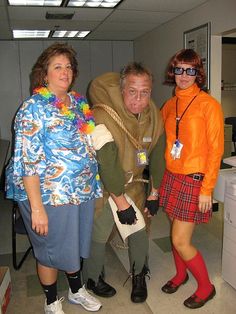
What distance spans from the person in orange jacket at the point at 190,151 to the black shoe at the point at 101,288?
0.51 m

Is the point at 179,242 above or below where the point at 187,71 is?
below

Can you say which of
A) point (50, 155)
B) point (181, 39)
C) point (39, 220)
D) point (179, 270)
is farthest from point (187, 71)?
point (181, 39)

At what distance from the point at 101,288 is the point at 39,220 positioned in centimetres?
83

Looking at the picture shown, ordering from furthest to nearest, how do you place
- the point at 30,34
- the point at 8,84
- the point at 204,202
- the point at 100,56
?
the point at 100,56, the point at 8,84, the point at 30,34, the point at 204,202

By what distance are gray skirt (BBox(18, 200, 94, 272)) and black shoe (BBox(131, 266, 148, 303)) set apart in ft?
1.66

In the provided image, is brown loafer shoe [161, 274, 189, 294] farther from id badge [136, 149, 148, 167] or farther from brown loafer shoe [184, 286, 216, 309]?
id badge [136, 149, 148, 167]

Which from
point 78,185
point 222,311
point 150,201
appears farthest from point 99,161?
point 222,311

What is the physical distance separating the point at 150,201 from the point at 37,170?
30.5 inches

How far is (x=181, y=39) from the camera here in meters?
3.53

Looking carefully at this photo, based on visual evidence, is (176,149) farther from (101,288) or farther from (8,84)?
(8,84)

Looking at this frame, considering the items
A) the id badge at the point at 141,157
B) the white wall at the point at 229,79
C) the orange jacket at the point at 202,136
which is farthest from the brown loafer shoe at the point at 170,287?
the white wall at the point at 229,79

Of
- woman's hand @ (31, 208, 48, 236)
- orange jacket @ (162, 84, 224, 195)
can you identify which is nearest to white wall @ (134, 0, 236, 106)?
orange jacket @ (162, 84, 224, 195)

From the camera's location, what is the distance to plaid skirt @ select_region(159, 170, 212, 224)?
5.94ft

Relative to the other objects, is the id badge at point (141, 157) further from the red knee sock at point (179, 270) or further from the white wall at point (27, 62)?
the white wall at point (27, 62)
